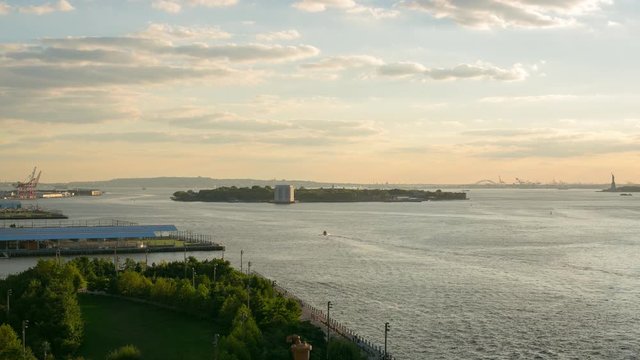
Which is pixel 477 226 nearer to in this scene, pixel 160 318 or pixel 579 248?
pixel 579 248

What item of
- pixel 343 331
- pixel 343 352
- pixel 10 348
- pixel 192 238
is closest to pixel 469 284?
pixel 343 331

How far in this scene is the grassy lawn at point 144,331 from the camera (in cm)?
2903

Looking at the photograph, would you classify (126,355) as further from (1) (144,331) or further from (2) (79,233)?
(2) (79,233)

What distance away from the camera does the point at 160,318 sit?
35.0 m

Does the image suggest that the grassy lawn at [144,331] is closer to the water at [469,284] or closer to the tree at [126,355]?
the tree at [126,355]

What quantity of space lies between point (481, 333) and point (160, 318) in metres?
16.5

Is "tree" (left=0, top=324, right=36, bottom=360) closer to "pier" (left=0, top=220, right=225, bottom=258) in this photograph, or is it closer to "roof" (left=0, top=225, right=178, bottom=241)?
"pier" (left=0, top=220, right=225, bottom=258)

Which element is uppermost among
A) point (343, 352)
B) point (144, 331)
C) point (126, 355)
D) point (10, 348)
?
point (10, 348)

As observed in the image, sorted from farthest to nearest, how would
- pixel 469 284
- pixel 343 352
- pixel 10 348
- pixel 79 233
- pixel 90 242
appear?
pixel 90 242 → pixel 79 233 → pixel 469 284 → pixel 343 352 → pixel 10 348

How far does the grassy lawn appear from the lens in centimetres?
2903

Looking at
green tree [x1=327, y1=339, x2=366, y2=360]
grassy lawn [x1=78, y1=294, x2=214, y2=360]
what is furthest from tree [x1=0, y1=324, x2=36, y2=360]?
green tree [x1=327, y1=339, x2=366, y2=360]

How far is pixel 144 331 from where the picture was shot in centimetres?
3231

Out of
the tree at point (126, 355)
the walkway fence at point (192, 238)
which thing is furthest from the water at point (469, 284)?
the tree at point (126, 355)

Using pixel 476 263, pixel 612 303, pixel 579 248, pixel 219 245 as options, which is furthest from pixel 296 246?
pixel 612 303
